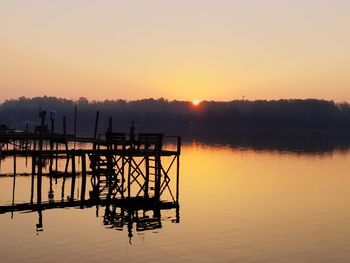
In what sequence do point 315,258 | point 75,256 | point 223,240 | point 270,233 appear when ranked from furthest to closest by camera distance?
1. point 270,233
2. point 223,240
3. point 315,258
4. point 75,256

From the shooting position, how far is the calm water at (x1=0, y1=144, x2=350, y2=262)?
29500mm

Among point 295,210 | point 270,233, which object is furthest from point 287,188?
point 270,233

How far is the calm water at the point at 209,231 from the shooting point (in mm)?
29500

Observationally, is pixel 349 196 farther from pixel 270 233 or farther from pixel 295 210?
pixel 270 233

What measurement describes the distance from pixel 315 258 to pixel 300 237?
501 cm

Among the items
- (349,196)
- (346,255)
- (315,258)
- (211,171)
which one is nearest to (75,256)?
(315,258)

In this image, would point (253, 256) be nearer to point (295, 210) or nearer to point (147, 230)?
point (147, 230)

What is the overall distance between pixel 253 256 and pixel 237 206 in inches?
686

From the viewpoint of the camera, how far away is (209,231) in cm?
3556

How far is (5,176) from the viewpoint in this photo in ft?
182

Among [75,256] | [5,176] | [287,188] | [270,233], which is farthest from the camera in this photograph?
[287,188]

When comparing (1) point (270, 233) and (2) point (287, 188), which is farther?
(2) point (287, 188)

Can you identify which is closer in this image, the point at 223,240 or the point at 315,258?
the point at 315,258

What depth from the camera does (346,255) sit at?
31.2m
